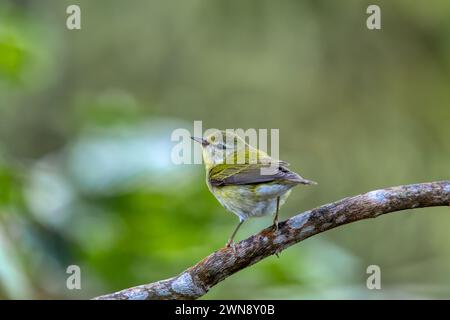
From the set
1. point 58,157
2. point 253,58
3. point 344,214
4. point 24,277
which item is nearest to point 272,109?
point 253,58

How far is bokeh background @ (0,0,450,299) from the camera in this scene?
233 inches

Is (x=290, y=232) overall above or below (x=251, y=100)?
below

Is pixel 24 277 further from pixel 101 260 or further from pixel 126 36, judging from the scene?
pixel 126 36

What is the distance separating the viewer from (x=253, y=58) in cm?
923

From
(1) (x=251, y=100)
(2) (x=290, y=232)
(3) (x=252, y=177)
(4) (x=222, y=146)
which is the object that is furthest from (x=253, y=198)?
(1) (x=251, y=100)

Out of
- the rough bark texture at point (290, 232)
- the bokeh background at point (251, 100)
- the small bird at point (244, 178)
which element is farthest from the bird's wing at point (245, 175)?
the bokeh background at point (251, 100)

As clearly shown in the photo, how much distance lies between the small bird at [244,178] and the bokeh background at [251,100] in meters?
0.97

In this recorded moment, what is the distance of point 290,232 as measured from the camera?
11.7 feet

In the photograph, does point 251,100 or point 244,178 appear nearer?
point 244,178

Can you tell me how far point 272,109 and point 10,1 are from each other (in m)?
3.60

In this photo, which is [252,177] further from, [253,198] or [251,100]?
[251,100]

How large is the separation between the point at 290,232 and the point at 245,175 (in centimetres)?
82

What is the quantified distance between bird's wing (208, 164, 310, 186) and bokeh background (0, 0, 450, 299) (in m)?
1.09

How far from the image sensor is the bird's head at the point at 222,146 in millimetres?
4746
